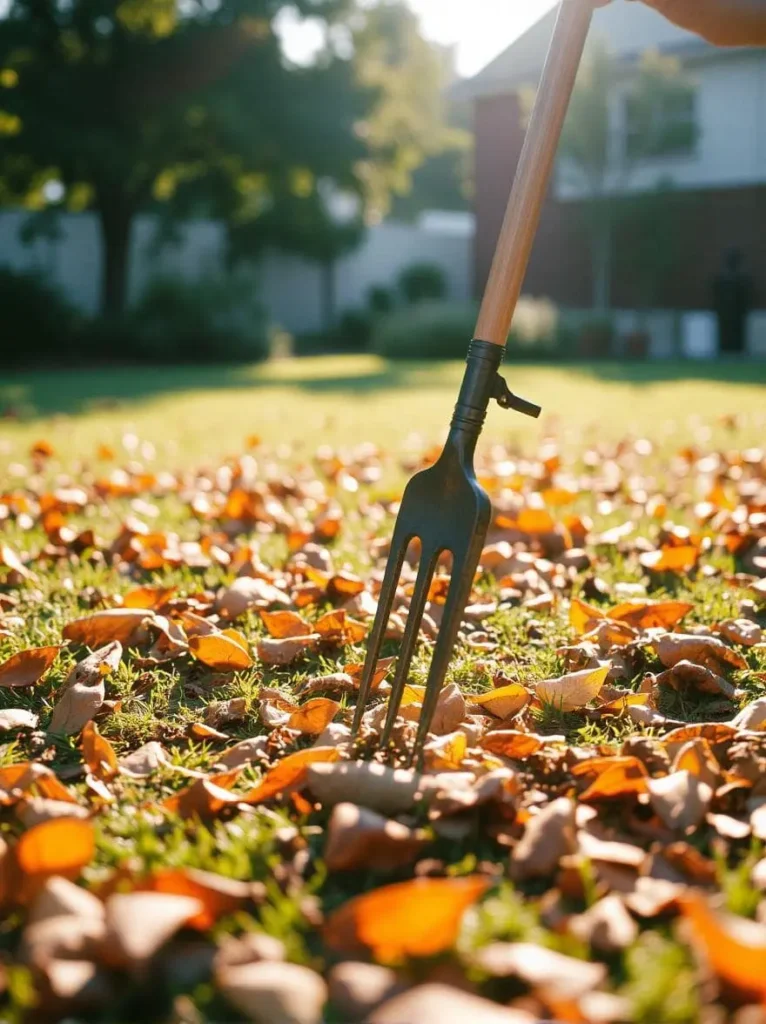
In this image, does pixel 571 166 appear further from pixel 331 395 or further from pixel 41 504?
pixel 41 504

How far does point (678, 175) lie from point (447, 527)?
19071mm

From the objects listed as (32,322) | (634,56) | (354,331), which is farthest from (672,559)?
(354,331)

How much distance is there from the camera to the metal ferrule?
165 cm

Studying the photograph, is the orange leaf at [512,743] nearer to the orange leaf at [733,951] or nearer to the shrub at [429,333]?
the orange leaf at [733,951]

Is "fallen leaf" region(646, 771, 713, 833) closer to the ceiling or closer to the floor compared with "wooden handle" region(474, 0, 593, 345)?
closer to the floor

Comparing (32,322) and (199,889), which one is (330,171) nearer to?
(32,322)

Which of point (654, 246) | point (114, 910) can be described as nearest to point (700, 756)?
point (114, 910)

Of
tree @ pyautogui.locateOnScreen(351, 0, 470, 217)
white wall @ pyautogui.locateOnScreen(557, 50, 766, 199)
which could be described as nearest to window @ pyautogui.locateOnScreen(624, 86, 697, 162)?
white wall @ pyautogui.locateOnScreen(557, 50, 766, 199)

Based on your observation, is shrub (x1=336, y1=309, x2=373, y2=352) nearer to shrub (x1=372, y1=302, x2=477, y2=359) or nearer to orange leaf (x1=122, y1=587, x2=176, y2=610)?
shrub (x1=372, y1=302, x2=477, y2=359)

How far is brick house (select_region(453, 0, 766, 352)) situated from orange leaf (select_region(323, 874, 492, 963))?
16897mm

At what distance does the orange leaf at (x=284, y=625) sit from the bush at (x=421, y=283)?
2312cm

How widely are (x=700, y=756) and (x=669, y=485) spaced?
2833 mm

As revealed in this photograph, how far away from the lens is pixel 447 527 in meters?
1.64

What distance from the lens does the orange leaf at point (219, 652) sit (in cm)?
205
